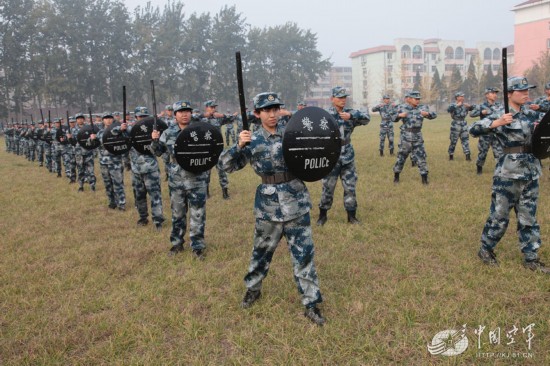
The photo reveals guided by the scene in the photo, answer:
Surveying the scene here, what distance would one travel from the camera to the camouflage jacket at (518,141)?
14.9 ft

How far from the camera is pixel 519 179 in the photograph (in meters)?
4.54

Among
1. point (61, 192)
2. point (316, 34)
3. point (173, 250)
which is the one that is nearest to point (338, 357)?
point (173, 250)

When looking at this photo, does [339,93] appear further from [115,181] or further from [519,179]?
[115,181]

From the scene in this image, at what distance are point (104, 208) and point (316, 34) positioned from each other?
228 ft

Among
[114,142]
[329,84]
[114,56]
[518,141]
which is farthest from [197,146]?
[329,84]

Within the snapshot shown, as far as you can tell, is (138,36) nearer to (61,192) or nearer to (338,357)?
(61,192)

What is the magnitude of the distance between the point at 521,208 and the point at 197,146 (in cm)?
416

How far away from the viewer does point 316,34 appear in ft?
236

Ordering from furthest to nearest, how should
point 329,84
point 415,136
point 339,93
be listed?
point 329,84 < point 415,136 < point 339,93

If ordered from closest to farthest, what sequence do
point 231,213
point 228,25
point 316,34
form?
point 231,213, point 228,25, point 316,34

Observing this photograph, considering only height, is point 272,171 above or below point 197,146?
below

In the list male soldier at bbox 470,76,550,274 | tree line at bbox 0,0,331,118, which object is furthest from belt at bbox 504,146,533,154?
tree line at bbox 0,0,331,118

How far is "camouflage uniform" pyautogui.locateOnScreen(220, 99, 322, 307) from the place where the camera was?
380cm

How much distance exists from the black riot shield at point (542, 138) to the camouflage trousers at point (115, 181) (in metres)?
7.81
